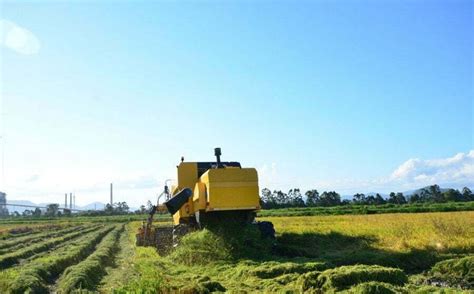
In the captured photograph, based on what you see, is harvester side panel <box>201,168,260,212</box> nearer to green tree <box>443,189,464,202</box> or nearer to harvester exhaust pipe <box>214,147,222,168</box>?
harvester exhaust pipe <box>214,147,222,168</box>

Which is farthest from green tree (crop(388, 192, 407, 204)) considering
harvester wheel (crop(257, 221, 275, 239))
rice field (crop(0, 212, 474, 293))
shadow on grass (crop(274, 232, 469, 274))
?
harvester wheel (crop(257, 221, 275, 239))

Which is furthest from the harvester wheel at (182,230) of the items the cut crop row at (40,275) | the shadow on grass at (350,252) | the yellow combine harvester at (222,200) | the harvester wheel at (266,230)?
the cut crop row at (40,275)

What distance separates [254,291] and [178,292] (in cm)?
120

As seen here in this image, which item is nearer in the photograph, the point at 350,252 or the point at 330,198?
the point at 350,252

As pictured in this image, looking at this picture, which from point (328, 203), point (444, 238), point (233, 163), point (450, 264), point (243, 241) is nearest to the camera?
point (450, 264)

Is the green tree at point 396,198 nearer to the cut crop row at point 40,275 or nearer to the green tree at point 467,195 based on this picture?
the green tree at point 467,195

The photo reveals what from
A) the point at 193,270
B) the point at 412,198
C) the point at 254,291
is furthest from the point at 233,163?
the point at 412,198

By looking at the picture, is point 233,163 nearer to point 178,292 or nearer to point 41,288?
point 41,288

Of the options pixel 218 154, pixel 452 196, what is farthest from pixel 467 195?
pixel 218 154

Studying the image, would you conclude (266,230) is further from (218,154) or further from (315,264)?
(315,264)

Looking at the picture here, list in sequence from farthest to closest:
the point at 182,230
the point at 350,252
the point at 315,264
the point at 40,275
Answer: the point at 182,230 < the point at 350,252 < the point at 40,275 < the point at 315,264

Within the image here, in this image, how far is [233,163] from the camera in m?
16.1

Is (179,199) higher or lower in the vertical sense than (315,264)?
higher

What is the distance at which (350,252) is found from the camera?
12.2 meters
